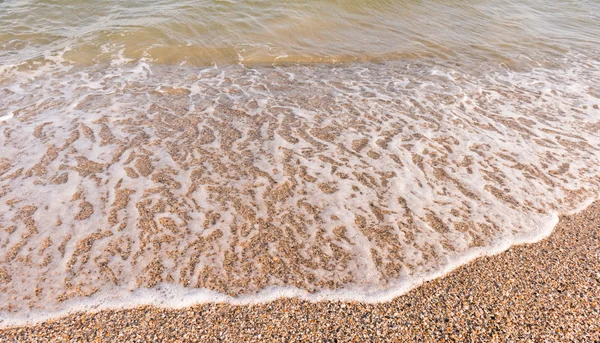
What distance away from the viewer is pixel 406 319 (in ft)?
9.51

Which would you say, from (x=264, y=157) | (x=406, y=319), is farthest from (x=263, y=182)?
(x=406, y=319)

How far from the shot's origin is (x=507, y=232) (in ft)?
12.7

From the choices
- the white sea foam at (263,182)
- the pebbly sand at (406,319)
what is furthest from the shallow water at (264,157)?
the pebbly sand at (406,319)

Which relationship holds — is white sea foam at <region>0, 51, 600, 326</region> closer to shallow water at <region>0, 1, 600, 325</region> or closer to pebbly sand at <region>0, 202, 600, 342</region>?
shallow water at <region>0, 1, 600, 325</region>

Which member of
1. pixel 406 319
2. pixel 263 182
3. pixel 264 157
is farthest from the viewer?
pixel 264 157

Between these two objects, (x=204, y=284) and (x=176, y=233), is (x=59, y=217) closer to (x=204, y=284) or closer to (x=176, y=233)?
(x=176, y=233)

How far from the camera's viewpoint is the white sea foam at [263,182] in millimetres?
3291

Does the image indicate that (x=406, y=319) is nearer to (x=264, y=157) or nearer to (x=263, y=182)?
(x=263, y=182)

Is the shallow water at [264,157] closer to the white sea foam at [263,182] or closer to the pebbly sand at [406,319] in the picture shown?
the white sea foam at [263,182]

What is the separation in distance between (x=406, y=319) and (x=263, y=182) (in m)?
2.30

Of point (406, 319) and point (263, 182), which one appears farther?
point (263, 182)

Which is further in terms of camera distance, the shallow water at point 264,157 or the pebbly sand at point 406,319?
the shallow water at point 264,157

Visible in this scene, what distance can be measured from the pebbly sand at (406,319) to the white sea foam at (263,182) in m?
0.15

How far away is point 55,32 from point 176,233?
823 centimetres
